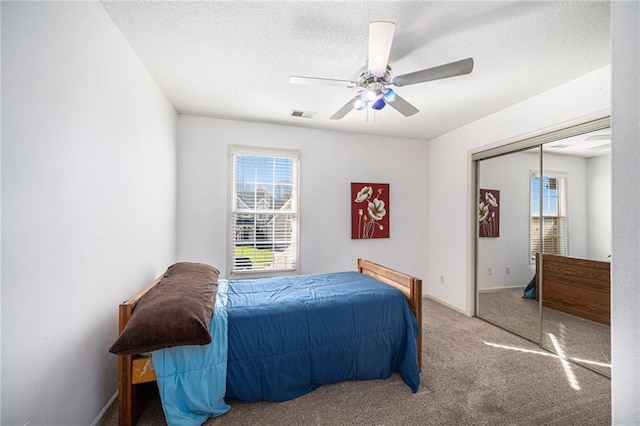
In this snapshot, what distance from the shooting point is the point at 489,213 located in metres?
3.46

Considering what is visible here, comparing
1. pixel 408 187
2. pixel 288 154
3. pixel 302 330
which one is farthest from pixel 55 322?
pixel 408 187

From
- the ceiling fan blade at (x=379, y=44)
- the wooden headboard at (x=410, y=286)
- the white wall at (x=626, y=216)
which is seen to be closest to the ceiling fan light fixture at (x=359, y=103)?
the ceiling fan blade at (x=379, y=44)

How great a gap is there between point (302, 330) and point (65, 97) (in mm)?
1948

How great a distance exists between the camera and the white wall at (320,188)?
348 cm

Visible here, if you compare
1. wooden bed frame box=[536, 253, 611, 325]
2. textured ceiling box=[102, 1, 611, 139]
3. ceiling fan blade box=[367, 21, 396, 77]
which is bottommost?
wooden bed frame box=[536, 253, 611, 325]

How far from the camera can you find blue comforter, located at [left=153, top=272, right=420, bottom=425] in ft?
5.84

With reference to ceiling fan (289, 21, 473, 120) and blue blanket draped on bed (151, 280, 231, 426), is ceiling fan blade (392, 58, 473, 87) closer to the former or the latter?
ceiling fan (289, 21, 473, 120)

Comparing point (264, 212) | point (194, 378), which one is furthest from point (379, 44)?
point (264, 212)

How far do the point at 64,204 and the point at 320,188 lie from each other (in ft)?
9.51

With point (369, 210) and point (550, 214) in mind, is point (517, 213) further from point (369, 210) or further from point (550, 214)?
point (369, 210)

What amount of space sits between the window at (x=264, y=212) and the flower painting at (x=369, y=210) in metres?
0.89

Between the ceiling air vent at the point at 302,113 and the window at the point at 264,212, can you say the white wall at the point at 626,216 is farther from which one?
the window at the point at 264,212

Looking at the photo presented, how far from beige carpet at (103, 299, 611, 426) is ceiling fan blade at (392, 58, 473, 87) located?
7.39ft

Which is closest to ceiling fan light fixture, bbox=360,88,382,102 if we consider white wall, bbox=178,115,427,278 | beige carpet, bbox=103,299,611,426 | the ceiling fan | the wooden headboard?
the ceiling fan
